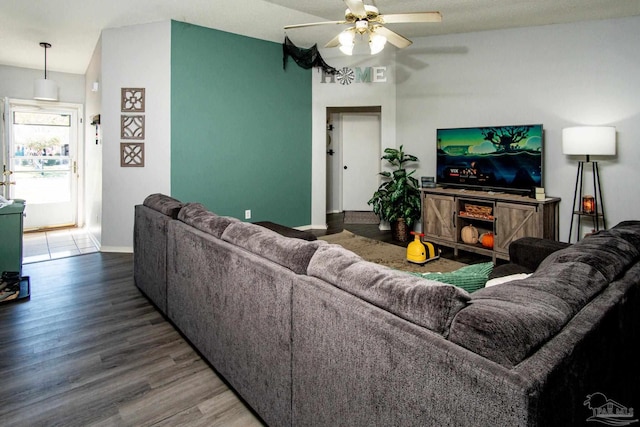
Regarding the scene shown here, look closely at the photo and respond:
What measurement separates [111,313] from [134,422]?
1.42m

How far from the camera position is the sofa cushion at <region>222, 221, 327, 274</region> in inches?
61.6

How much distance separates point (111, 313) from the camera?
2979 millimetres

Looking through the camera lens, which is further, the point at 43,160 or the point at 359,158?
the point at 359,158

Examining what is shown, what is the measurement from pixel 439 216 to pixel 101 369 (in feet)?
13.0

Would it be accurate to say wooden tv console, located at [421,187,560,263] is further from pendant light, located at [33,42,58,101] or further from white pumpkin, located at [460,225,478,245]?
pendant light, located at [33,42,58,101]

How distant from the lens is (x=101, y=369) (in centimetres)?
221

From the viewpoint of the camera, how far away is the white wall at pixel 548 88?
396 cm

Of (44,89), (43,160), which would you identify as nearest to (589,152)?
(44,89)

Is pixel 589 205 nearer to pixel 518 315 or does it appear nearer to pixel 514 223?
pixel 514 223

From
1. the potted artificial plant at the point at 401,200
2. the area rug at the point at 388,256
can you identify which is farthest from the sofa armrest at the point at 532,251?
the potted artificial plant at the point at 401,200

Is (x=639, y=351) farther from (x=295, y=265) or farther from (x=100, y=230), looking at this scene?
(x=100, y=230)

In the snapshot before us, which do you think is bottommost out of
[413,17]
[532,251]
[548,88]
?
[532,251]

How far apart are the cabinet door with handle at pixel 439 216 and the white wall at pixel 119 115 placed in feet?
10.6

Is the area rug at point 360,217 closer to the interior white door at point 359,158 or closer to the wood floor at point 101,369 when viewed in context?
the interior white door at point 359,158
